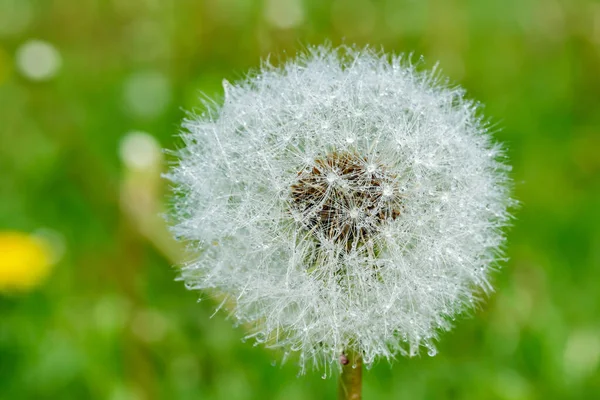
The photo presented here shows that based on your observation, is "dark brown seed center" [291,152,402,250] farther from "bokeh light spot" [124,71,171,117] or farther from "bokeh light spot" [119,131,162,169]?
"bokeh light spot" [124,71,171,117]

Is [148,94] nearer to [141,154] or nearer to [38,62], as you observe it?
[38,62]

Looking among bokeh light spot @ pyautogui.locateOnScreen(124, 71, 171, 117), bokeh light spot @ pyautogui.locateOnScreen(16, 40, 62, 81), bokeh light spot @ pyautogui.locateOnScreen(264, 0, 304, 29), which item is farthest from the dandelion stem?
bokeh light spot @ pyautogui.locateOnScreen(16, 40, 62, 81)

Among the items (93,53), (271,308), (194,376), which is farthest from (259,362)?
(93,53)

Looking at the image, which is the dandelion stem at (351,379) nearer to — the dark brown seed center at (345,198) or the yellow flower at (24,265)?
the dark brown seed center at (345,198)

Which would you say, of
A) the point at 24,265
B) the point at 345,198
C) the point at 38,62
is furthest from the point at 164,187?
the point at 345,198

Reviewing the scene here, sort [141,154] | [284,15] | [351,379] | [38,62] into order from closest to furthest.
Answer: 1. [351,379]
2. [141,154]
3. [284,15]
4. [38,62]

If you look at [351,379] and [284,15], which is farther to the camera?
[284,15]

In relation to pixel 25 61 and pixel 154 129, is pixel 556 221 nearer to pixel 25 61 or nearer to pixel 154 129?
pixel 154 129

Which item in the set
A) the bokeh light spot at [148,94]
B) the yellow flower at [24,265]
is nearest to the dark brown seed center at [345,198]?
the yellow flower at [24,265]
